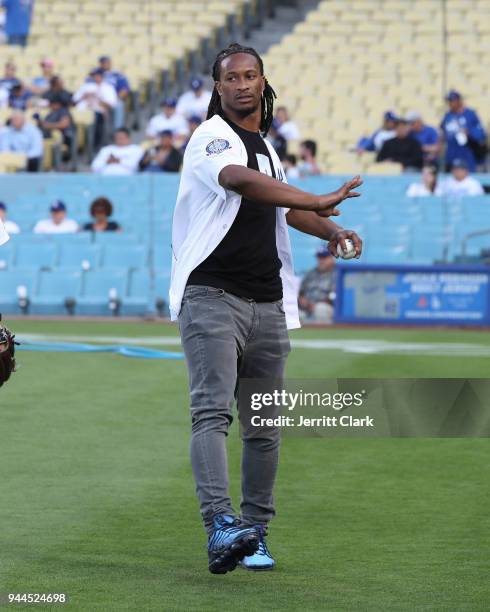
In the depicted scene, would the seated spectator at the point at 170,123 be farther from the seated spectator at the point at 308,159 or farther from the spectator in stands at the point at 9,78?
the spectator in stands at the point at 9,78

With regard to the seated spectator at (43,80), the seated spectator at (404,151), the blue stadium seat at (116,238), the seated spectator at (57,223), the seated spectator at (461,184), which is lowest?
the blue stadium seat at (116,238)

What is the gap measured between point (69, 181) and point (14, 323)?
15.5 feet

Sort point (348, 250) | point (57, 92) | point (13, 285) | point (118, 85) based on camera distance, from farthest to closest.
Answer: point (118, 85) < point (57, 92) < point (13, 285) < point (348, 250)

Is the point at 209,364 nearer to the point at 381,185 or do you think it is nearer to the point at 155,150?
the point at 381,185

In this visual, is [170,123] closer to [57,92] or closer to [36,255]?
[57,92]

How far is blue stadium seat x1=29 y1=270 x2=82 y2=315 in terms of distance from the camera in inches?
858

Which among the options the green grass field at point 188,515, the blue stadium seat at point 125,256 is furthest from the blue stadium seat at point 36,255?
the green grass field at point 188,515

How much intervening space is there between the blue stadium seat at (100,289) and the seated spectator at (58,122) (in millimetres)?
4719

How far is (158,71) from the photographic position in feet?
96.7

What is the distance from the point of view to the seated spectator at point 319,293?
20.5 m

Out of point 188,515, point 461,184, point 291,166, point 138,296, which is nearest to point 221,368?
point 188,515

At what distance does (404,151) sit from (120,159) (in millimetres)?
4392

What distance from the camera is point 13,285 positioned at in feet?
72.4

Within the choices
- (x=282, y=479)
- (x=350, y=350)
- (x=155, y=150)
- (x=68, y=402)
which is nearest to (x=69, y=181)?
(x=155, y=150)
